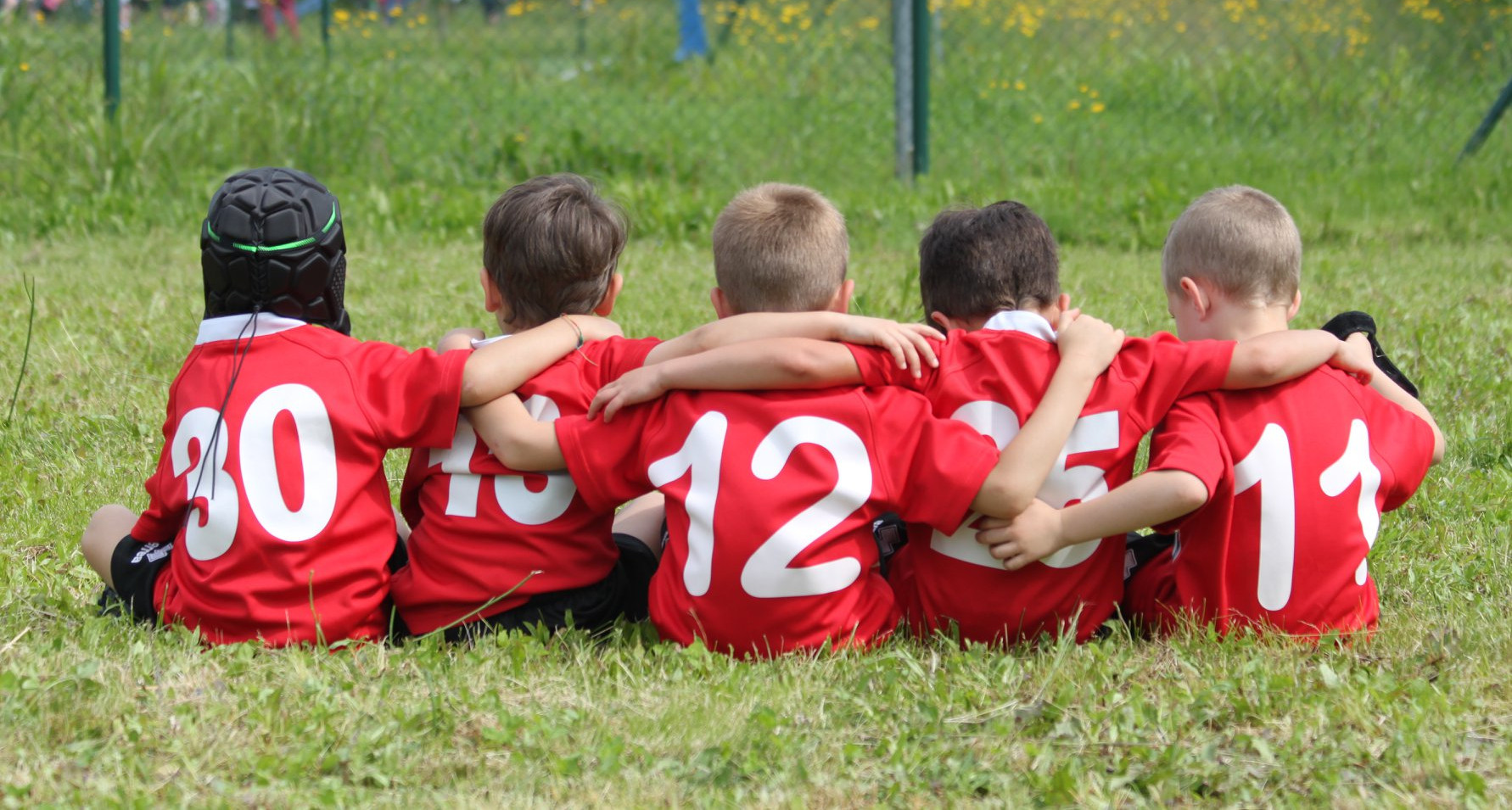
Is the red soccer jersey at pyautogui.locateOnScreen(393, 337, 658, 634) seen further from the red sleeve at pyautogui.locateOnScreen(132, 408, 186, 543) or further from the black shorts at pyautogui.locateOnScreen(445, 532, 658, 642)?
the red sleeve at pyautogui.locateOnScreen(132, 408, 186, 543)

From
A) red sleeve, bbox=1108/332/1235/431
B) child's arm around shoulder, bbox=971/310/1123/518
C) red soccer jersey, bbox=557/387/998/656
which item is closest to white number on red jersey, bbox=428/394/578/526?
red soccer jersey, bbox=557/387/998/656

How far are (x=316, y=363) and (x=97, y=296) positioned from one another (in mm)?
3523

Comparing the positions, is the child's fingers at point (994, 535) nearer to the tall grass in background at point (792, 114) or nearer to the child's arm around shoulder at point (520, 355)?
the child's arm around shoulder at point (520, 355)

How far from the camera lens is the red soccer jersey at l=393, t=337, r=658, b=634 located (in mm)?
2773

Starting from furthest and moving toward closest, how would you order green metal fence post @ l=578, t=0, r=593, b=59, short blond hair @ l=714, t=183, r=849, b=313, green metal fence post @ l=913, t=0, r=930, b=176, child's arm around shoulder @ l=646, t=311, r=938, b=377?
green metal fence post @ l=578, t=0, r=593, b=59
green metal fence post @ l=913, t=0, r=930, b=176
short blond hair @ l=714, t=183, r=849, b=313
child's arm around shoulder @ l=646, t=311, r=938, b=377

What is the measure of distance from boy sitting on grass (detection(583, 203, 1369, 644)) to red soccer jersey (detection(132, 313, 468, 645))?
16.3 inches

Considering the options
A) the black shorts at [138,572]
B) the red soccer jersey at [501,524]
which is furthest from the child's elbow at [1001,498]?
the black shorts at [138,572]

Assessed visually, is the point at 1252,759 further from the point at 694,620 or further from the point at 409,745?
the point at 409,745

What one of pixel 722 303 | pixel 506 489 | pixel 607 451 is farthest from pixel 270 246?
pixel 722 303

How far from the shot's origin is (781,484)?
254cm

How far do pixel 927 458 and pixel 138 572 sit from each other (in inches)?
63.0

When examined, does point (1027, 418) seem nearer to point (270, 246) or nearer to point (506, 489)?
point (506, 489)

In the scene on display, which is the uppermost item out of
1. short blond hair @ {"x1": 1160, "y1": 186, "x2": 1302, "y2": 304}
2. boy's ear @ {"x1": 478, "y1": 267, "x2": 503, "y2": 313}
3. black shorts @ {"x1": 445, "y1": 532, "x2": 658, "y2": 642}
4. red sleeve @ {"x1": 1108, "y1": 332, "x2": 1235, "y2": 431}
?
short blond hair @ {"x1": 1160, "y1": 186, "x2": 1302, "y2": 304}

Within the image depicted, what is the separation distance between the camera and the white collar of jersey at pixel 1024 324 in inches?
105
